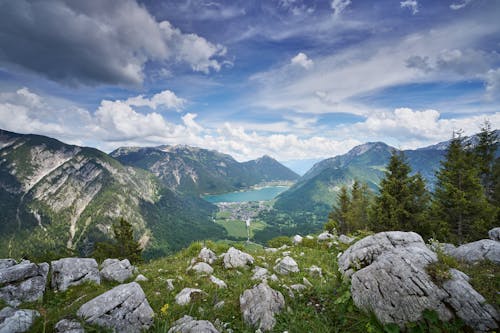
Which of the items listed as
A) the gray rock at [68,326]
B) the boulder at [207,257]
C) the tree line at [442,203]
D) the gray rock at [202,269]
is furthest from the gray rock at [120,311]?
the tree line at [442,203]

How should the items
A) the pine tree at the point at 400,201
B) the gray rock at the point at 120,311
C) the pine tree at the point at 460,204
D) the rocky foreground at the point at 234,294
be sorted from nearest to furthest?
the rocky foreground at the point at 234,294 < the gray rock at the point at 120,311 < the pine tree at the point at 460,204 < the pine tree at the point at 400,201

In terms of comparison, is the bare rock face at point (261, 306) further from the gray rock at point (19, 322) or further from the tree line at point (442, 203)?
the tree line at point (442, 203)

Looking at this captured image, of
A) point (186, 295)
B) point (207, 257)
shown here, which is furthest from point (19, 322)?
point (207, 257)

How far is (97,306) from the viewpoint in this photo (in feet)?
19.1

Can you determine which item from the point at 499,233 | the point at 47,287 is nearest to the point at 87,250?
the point at 47,287

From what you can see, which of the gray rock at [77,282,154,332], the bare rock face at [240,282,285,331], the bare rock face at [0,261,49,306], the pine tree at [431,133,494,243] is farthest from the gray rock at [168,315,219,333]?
the pine tree at [431,133,494,243]

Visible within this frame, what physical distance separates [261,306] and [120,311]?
4014 mm

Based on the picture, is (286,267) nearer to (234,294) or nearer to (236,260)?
(236,260)

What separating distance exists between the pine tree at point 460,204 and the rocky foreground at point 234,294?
48.8 feet

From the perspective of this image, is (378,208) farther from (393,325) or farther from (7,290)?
(7,290)

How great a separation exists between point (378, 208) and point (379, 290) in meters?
21.4

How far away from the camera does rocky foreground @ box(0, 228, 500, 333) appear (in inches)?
194

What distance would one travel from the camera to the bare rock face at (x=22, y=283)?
7.62 m

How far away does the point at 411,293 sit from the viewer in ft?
16.9
